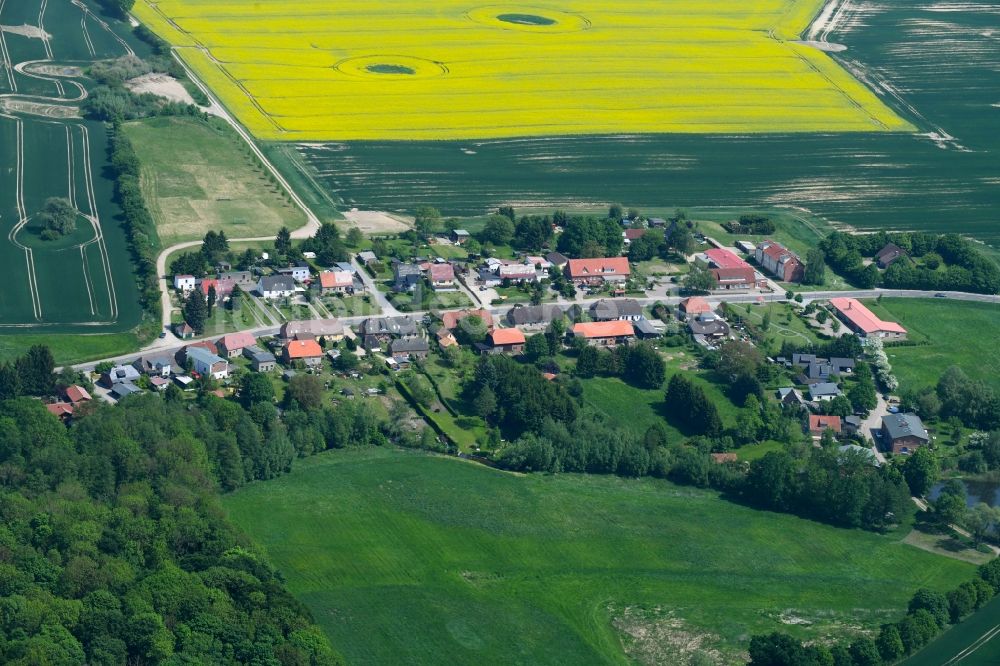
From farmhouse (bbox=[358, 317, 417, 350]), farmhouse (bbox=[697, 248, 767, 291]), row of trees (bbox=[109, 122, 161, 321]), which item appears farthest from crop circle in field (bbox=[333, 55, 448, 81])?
farmhouse (bbox=[358, 317, 417, 350])

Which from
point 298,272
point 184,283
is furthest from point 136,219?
point 298,272

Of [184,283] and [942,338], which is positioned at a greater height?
[942,338]

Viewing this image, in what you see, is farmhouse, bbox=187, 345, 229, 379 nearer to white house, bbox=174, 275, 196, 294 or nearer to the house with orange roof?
the house with orange roof

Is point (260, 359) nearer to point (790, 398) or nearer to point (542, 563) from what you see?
point (542, 563)

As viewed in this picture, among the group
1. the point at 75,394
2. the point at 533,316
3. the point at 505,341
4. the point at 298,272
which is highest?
the point at 505,341

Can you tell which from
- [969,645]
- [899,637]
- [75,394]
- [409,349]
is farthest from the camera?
[409,349]

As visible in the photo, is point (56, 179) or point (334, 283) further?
point (56, 179)

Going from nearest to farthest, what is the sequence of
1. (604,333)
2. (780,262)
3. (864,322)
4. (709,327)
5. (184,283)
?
1. (604,333)
2. (709,327)
3. (864,322)
4. (184,283)
5. (780,262)

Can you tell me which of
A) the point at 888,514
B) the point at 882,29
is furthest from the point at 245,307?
the point at 882,29
